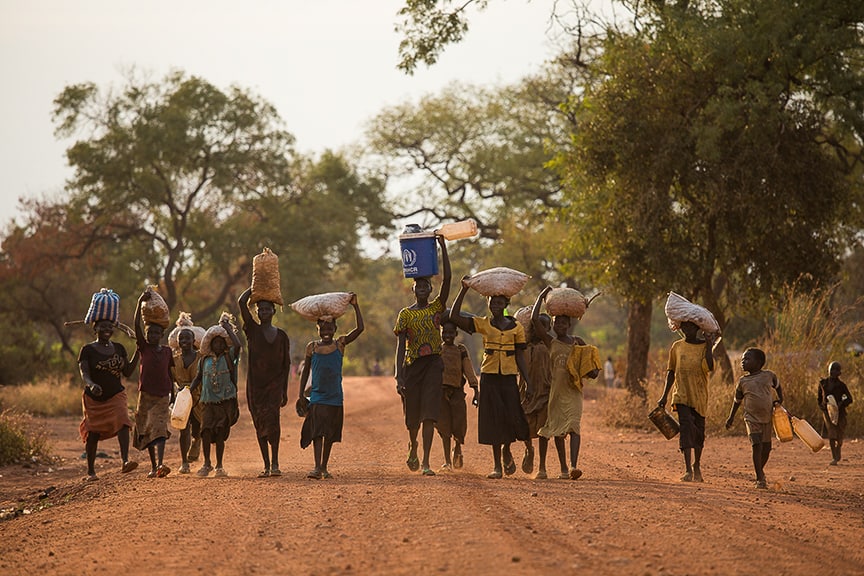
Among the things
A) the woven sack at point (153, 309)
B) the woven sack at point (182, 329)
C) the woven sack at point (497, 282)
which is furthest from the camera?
the woven sack at point (182, 329)

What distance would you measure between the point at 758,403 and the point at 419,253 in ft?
11.5

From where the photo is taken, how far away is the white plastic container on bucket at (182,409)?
1227 cm

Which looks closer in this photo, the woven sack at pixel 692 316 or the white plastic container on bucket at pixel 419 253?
the woven sack at pixel 692 316

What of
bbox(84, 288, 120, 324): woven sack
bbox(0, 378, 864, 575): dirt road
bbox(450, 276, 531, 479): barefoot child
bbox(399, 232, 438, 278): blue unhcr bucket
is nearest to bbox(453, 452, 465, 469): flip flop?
bbox(0, 378, 864, 575): dirt road

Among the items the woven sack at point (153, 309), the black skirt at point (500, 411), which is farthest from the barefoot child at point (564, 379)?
the woven sack at point (153, 309)

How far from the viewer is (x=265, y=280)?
463 inches

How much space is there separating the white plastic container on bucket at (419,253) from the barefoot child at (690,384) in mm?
2546

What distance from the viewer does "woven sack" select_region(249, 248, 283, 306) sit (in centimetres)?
1175

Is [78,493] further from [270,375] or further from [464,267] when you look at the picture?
[464,267]

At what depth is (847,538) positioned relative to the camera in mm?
8102

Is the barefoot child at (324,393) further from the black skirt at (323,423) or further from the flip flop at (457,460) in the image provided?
the flip flop at (457,460)

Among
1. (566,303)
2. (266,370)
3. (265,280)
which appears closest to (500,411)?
(566,303)

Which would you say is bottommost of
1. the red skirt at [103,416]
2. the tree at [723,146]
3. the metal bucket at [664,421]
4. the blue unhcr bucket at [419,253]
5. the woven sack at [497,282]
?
the red skirt at [103,416]

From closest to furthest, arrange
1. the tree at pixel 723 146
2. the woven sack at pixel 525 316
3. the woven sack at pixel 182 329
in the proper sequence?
1. the woven sack at pixel 525 316
2. the woven sack at pixel 182 329
3. the tree at pixel 723 146
